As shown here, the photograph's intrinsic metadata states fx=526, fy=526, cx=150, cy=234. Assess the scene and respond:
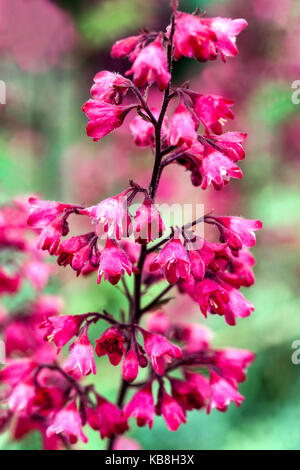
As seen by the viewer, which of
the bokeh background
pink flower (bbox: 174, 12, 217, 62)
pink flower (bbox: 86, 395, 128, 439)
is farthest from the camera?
the bokeh background

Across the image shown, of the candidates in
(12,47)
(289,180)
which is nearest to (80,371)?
(289,180)

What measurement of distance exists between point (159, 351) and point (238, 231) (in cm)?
35

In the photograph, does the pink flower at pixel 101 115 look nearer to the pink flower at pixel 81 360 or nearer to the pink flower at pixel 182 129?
the pink flower at pixel 182 129

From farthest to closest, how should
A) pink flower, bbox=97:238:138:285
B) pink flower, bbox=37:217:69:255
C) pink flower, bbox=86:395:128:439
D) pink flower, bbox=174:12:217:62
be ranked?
pink flower, bbox=86:395:128:439 < pink flower, bbox=37:217:69:255 < pink flower, bbox=97:238:138:285 < pink flower, bbox=174:12:217:62

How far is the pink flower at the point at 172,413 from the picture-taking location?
4.33 ft

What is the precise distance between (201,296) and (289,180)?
8.10 ft

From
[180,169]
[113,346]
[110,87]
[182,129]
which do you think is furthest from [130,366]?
[180,169]

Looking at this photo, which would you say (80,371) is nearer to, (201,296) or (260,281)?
(201,296)

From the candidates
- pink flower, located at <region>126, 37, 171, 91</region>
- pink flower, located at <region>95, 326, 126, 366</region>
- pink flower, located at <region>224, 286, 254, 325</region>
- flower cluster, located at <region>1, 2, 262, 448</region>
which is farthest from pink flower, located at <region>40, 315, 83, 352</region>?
pink flower, located at <region>126, 37, 171, 91</region>

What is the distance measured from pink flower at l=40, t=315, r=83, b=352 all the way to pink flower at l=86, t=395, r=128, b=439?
9.2 inches

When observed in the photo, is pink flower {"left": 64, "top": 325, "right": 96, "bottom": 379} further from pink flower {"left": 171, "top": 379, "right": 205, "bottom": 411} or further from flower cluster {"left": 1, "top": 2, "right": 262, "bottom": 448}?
pink flower {"left": 171, "top": 379, "right": 205, "bottom": 411}

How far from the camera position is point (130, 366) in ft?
3.99

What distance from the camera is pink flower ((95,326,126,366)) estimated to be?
1.23m

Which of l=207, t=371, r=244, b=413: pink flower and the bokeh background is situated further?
the bokeh background
